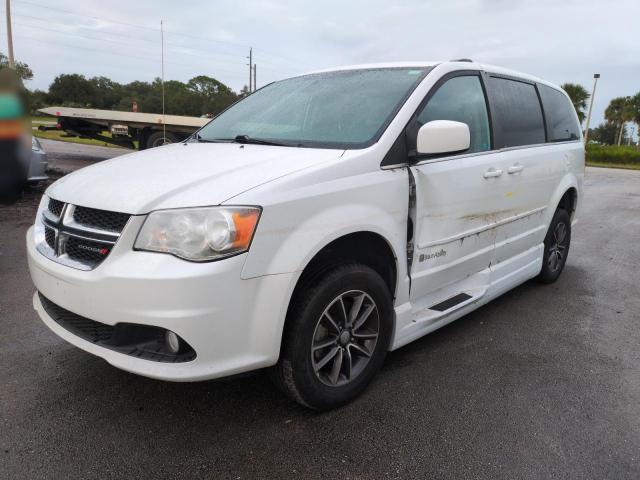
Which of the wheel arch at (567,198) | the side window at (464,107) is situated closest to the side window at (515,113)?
the side window at (464,107)

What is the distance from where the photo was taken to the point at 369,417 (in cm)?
254

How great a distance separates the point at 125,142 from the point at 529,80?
11598 millimetres

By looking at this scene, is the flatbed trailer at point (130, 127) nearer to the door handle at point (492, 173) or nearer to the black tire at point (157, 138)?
the black tire at point (157, 138)

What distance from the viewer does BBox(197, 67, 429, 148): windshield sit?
9.15 ft

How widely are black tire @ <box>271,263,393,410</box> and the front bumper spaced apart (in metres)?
0.12

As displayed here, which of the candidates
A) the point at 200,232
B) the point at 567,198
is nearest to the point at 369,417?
the point at 200,232

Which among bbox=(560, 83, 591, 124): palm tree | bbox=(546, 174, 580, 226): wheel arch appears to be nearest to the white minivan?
bbox=(546, 174, 580, 226): wheel arch

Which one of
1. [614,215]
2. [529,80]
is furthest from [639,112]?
[529,80]

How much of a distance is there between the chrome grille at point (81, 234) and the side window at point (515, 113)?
2.58 metres

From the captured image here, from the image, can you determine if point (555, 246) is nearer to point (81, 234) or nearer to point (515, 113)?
point (515, 113)

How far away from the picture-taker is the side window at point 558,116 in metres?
4.35

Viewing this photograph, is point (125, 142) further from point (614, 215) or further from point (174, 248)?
point (174, 248)

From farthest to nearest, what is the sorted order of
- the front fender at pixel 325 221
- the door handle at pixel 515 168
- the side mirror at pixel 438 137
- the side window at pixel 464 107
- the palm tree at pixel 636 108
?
the palm tree at pixel 636 108 → the door handle at pixel 515 168 → the side window at pixel 464 107 → the side mirror at pixel 438 137 → the front fender at pixel 325 221

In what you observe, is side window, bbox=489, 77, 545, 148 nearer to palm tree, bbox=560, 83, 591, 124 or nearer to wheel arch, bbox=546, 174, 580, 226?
wheel arch, bbox=546, 174, 580, 226
